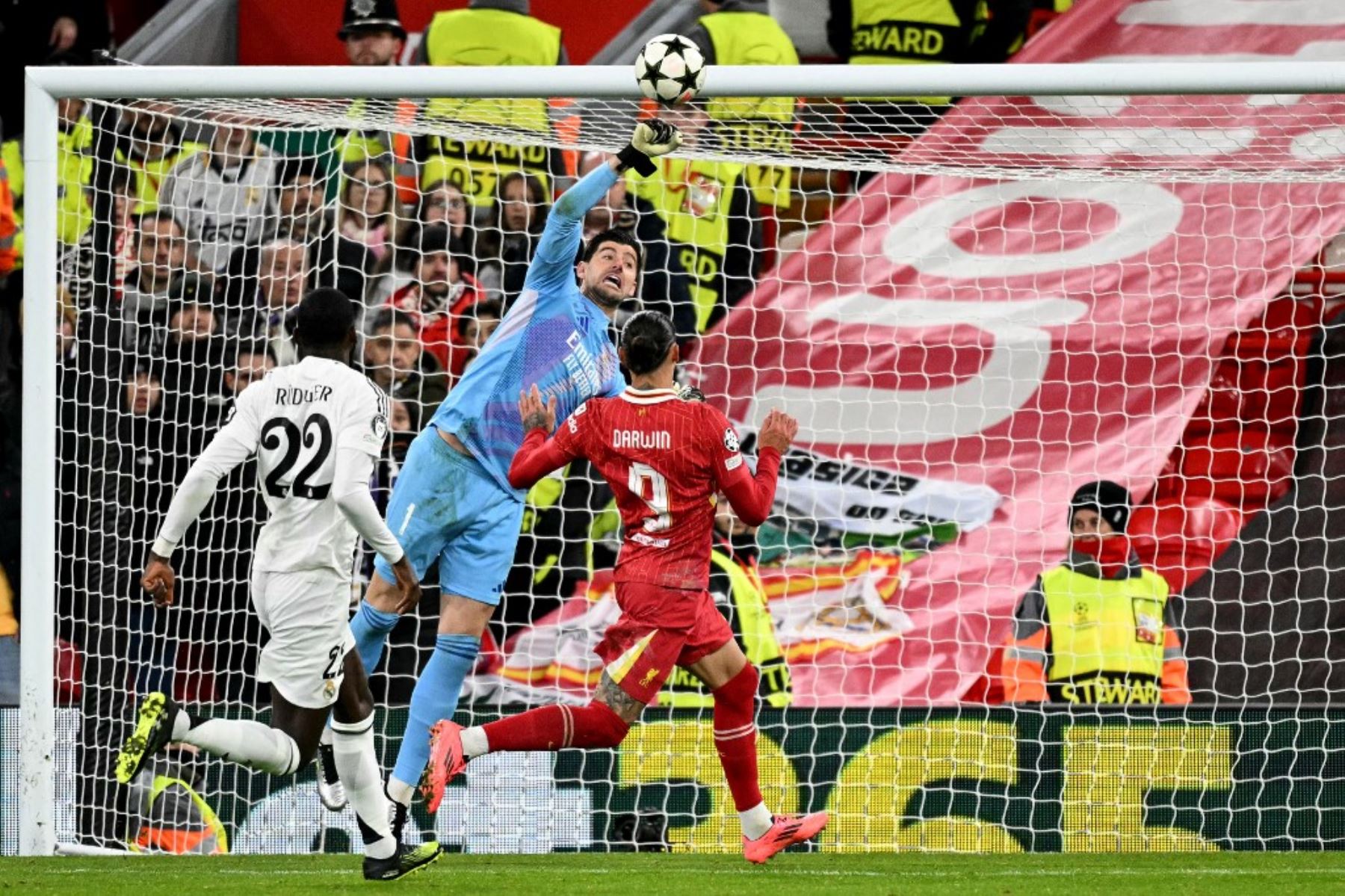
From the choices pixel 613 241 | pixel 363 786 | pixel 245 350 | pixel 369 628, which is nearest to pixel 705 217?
pixel 245 350

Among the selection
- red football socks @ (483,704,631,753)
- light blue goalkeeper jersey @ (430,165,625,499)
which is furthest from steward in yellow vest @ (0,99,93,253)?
red football socks @ (483,704,631,753)

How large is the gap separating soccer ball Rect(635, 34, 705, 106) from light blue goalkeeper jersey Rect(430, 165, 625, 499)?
0.70 m

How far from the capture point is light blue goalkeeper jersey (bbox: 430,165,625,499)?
273 inches

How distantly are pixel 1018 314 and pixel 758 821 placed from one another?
4.11m

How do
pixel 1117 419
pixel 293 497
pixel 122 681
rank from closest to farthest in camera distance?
pixel 293 497, pixel 122 681, pixel 1117 419

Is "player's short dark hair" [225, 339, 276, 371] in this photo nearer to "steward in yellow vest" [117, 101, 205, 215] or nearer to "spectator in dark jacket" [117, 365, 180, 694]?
"spectator in dark jacket" [117, 365, 180, 694]

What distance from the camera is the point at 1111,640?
826cm

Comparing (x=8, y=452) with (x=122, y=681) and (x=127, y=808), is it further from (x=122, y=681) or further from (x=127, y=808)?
(x=127, y=808)

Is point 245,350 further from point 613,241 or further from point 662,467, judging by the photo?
point 662,467

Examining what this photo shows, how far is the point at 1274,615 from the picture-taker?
8.82 m

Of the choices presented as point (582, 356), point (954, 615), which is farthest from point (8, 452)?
point (954, 615)

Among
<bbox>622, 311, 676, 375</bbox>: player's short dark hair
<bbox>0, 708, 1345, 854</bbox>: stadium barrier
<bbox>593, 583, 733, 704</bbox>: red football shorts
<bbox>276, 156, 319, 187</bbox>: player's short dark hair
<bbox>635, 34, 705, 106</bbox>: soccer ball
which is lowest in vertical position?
<bbox>0, 708, 1345, 854</bbox>: stadium barrier

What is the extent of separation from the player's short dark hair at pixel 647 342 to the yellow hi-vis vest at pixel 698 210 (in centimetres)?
328

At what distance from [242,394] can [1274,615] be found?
5304 mm
